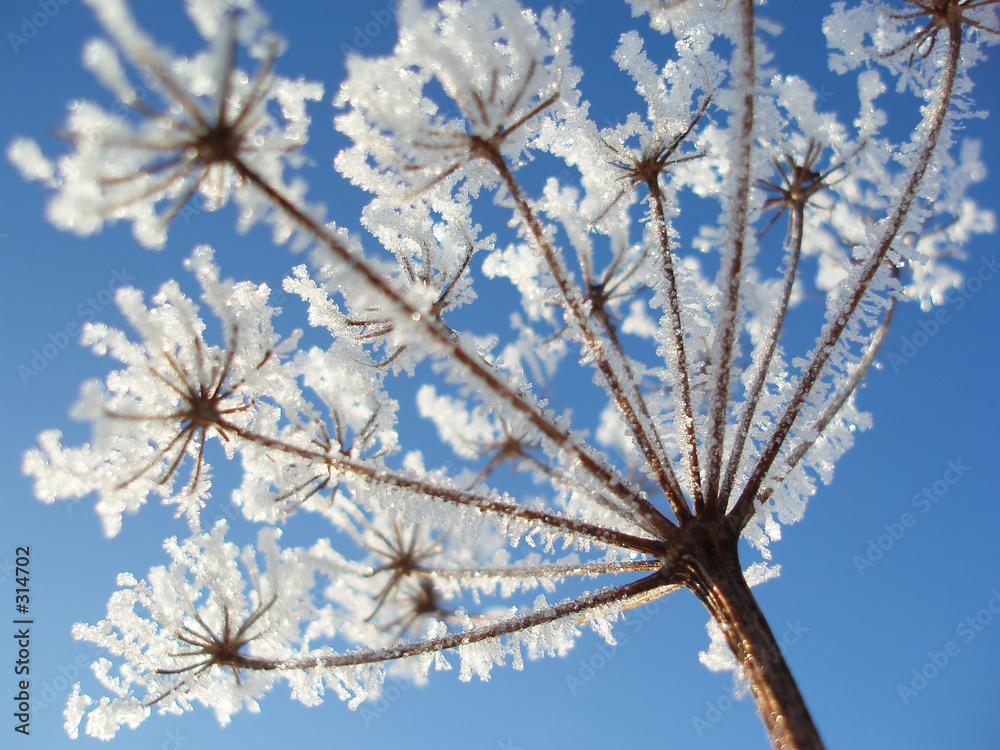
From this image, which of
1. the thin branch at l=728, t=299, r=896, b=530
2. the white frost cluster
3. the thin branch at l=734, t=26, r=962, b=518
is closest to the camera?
the white frost cluster

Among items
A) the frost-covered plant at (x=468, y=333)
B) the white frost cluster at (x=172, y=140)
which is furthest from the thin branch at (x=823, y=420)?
the white frost cluster at (x=172, y=140)

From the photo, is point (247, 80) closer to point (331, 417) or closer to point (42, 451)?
point (331, 417)

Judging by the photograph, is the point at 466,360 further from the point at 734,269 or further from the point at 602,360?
the point at 734,269

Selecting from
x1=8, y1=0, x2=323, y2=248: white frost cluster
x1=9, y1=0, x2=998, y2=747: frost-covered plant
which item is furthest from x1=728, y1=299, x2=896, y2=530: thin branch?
x1=8, y1=0, x2=323, y2=248: white frost cluster

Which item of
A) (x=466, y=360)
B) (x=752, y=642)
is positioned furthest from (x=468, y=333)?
(x=752, y=642)

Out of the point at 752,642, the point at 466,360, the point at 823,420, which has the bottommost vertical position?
the point at 752,642

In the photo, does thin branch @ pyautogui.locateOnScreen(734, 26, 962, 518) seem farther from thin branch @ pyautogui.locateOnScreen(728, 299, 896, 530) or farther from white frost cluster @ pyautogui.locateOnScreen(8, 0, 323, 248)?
white frost cluster @ pyautogui.locateOnScreen(8, 0, 323, 248)

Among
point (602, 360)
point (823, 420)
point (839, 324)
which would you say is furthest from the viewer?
point (823, 420)

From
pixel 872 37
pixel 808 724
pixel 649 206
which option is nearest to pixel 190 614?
pixel 808 724
